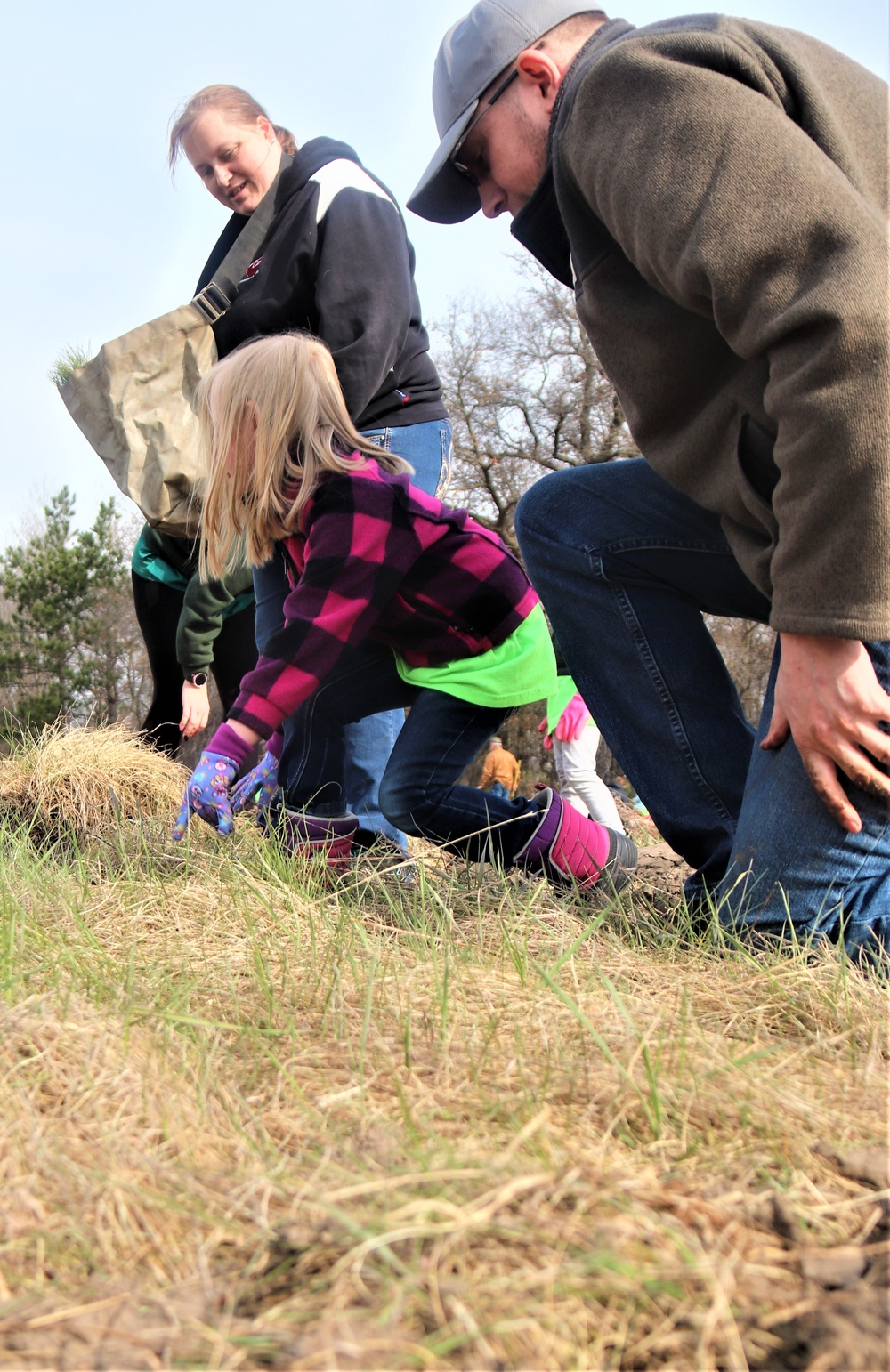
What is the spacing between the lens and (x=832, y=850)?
1.79 meters

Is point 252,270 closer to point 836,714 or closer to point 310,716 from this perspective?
point 310,716

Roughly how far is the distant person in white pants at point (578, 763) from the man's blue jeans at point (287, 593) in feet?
7.41

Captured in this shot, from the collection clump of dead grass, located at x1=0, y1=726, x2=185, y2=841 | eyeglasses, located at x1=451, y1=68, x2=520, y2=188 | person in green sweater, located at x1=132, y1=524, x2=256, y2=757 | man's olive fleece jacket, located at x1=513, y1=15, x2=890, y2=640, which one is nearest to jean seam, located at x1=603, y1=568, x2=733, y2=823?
man's olive fleece jacket, located at x1=513, y1=15, x2=890, y2=640

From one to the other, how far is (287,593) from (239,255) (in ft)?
3.61

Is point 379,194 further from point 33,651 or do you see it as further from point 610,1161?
point 33,651

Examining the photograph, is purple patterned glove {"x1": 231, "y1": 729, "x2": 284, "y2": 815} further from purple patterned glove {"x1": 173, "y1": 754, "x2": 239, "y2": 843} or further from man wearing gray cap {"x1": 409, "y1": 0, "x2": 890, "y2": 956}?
man wearing gray cap {"x1": 409, "y1": 0, "x2": 890, "y2": 956}

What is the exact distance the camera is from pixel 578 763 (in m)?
5.75

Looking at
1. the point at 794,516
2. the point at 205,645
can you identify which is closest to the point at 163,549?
the point at 205,645

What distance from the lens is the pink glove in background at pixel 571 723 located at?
5.80m

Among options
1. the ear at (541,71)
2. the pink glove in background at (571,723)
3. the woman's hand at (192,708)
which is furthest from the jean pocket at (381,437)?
the pink glove in background at (571,723)

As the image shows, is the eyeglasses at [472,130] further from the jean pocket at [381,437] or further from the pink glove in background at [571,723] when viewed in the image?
the pink glove in background at [571,723]

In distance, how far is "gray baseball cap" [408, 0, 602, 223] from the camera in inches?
73.5

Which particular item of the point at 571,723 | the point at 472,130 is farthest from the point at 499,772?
the point at 472,130

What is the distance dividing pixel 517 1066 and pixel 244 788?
1750 millimetres
